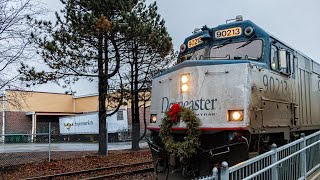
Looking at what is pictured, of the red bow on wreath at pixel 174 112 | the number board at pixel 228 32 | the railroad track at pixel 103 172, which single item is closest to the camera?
the red bow on wreath at pixel 174 112

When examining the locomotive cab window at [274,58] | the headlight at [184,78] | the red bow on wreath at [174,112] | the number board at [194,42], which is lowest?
the red bow on wreath at [174,112]

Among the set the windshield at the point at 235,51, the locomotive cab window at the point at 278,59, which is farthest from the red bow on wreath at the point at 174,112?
the locomotive cab window at the point at 278,59

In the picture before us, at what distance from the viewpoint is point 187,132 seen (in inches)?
296

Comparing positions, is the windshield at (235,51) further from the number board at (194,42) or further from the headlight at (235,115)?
the headlight at (235,115)

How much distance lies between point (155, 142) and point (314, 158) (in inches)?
168

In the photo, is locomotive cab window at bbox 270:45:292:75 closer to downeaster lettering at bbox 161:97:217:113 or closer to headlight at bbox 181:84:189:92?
downeaster lettering at bbox 161:97:217:113

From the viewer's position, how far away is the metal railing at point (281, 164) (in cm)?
541

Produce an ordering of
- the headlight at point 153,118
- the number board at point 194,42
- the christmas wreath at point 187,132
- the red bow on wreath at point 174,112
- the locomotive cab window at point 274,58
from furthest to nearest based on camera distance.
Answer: the number board at point 194,42 < the headlight at point 153,118 < the locomotive cab window at point 274,58 < the red bow on wreath at point 174,112 < the christmas wreath at point 187,132

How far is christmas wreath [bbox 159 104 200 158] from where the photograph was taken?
24.4ft

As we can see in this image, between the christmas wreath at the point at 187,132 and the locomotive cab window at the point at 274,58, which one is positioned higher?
the locomotive cab window at the point at 274,58

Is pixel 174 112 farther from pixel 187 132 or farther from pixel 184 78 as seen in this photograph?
pixel 184 78

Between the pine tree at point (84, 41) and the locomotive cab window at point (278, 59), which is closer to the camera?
the locomotive cab window at point (278, 59)

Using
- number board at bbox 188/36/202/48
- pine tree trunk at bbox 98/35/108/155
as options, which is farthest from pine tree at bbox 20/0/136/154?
number board at bbox 188/36/202/48

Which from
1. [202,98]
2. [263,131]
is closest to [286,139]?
[263,131]
